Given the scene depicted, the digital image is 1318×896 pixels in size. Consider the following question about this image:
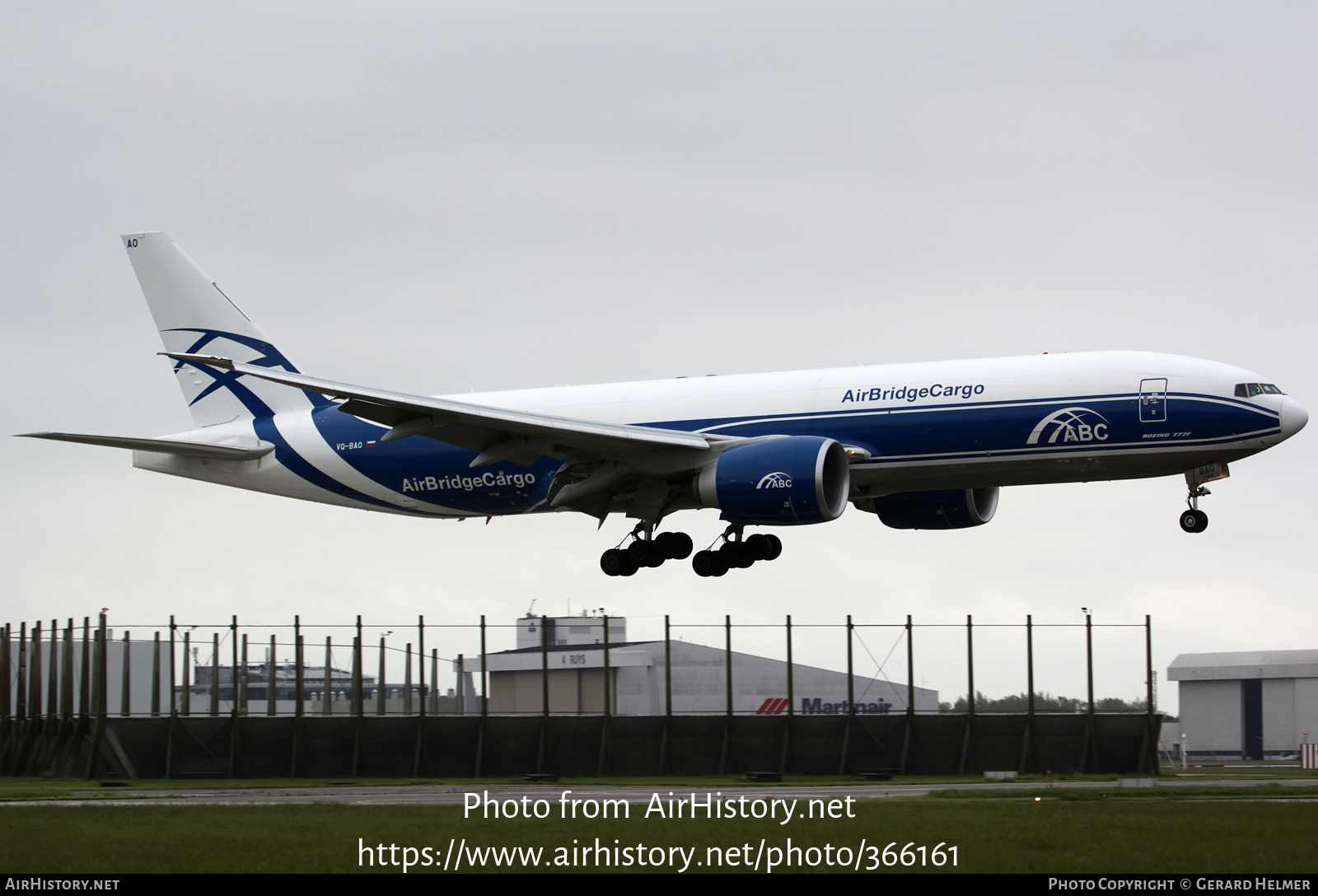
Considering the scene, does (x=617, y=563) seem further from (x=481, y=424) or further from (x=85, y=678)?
(x=85, y=678)

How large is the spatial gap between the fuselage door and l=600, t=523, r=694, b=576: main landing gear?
1145cm

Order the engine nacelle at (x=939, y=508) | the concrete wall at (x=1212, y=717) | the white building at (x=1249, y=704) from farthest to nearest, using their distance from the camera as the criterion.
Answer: the concrete wall at (x=1212, y=717) → the white building at (x=1249, y=704) → the engine nacelle at (x=939, y=508)

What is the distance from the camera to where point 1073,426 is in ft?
110

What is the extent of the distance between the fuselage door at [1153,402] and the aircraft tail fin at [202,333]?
23413 mm

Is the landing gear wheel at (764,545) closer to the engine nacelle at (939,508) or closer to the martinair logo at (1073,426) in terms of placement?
the engine nacelle at (939,508)

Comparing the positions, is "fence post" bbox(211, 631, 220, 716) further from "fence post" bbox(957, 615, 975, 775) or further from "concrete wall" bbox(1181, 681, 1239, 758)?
"concrete wall" bbox(1181, 681, 1239, 758)

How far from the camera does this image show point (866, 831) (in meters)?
22.9

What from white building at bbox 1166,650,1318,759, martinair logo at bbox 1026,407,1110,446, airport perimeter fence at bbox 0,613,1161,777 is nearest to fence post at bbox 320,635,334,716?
airport perimeter fence at bbox 0,613,1161,777

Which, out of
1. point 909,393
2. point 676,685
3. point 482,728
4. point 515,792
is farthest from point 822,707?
point 909,393

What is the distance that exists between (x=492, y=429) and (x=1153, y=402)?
47.8 feet

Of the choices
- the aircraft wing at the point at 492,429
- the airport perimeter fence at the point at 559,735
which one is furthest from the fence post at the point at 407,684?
the aircraft wing at the point at 492,429

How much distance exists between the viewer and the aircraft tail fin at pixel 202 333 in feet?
145
